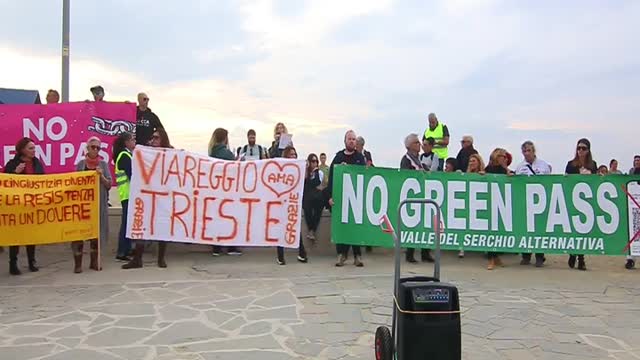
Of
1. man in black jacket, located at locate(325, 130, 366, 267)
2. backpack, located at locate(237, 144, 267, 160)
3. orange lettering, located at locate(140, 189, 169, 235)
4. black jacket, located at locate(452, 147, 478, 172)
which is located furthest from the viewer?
backpack, located at locate(237, 144, 267, 160)

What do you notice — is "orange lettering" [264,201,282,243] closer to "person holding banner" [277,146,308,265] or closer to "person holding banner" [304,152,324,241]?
"person holding banner" [277,146,308,265]

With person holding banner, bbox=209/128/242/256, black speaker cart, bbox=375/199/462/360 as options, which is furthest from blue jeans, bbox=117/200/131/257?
black speaker cart, bbox=375/199/462/360

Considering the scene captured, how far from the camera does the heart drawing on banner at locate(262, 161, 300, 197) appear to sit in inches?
384

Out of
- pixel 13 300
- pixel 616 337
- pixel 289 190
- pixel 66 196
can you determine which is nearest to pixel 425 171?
pixel 289 190

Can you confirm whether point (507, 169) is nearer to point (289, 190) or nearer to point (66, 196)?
point (289, 190)

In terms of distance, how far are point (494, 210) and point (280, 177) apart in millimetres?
3511

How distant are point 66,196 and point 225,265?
255 cm

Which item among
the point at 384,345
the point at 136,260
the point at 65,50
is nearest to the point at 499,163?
the point at 136,260

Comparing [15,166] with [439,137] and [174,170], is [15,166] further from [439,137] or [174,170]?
[439,137]

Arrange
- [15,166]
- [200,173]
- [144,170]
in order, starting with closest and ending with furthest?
1. [15,166]
2. [144,170]
3. [200,173]

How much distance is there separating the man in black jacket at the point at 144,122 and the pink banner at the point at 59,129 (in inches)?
14.7

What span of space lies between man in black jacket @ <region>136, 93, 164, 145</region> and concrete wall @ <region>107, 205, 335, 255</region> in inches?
53.9

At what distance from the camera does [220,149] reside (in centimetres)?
1023

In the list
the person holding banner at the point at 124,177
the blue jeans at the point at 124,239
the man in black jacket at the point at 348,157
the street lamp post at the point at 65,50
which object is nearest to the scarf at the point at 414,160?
the man in black jacket at the point at 348,157
